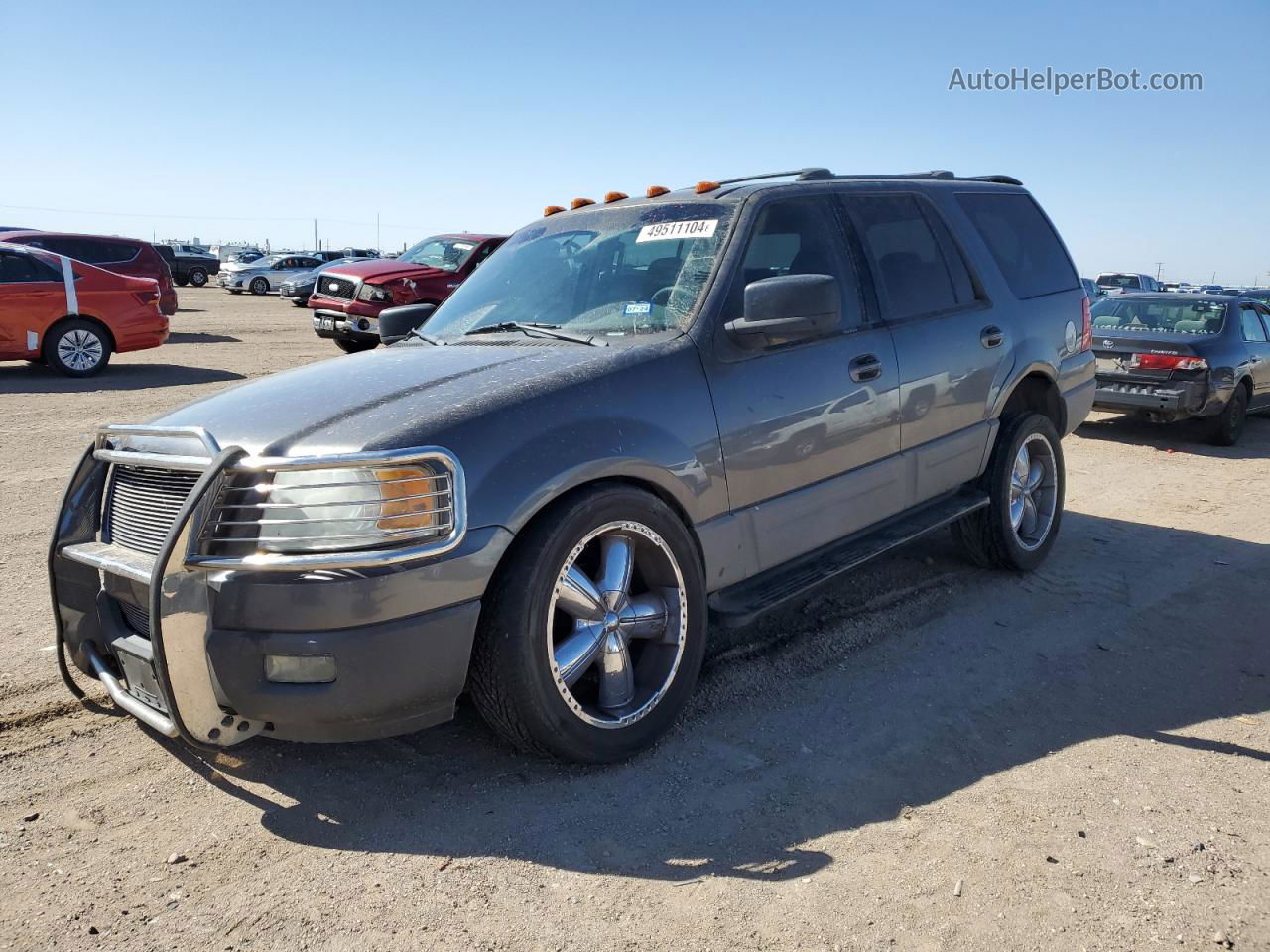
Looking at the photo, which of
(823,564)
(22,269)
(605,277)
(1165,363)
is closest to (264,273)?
(22,269)

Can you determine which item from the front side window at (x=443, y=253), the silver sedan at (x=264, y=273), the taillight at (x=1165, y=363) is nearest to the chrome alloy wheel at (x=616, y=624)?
the taillight at (x=1165, y=363)

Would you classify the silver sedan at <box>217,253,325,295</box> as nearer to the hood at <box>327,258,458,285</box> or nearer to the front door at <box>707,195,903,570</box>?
the hood at <box>327,258,458,285</box>

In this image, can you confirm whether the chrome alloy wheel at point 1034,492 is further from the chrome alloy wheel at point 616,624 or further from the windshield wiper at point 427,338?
the windshield wiper at point 427,338

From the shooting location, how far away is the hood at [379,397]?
2.99 metres

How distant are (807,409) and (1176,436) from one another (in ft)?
28.8

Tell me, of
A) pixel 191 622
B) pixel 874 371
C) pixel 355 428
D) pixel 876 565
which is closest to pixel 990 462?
pixel 876 565

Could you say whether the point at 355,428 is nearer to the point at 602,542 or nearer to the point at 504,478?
the point at 504,478

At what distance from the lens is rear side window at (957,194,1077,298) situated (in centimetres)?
550

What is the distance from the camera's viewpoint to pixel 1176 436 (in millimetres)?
11086

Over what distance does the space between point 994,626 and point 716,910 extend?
2.63m

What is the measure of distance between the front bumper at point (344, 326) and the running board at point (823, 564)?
10.8 metres

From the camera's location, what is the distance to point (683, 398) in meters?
3.59

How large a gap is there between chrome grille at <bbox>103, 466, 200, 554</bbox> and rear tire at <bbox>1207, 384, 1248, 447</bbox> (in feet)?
34.3

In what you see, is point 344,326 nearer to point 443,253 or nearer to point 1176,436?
point 443,253
